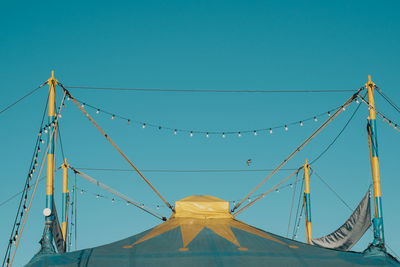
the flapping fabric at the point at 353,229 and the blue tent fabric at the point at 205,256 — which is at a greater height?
the flapping fabric at the point at 353,229

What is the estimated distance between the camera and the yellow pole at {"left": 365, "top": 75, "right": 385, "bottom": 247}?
1132 cm

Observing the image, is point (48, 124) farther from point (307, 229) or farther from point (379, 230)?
point (307, 229)

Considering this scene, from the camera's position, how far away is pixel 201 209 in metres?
12.7

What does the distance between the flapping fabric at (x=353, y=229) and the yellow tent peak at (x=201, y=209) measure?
3732 millimetres

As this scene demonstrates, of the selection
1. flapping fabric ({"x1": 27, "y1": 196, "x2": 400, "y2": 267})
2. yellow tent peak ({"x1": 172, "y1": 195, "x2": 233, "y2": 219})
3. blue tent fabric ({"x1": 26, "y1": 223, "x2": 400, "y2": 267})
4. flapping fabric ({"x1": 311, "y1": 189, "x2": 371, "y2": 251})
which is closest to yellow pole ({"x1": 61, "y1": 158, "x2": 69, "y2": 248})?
yellow tent peak ({"x1": 172, "y1": 195, "x2": 233, "y2": 219})

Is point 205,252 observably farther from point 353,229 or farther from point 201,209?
point 353,229

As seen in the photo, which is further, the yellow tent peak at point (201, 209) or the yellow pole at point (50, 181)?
the yellow tent peak at point (201, 209)

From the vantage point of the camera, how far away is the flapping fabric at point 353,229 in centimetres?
1468

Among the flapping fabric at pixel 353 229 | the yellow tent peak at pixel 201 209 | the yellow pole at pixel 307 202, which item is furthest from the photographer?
the yellow pole at pixel 307 202

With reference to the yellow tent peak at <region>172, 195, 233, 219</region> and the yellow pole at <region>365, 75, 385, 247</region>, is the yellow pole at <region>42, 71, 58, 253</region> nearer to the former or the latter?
the yellow tent peak at <region>172, 195, 233, 219</region>

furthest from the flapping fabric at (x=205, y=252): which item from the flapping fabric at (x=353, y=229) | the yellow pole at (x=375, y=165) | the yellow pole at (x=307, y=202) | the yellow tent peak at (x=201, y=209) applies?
the yellow pole at (x=307, y=202)

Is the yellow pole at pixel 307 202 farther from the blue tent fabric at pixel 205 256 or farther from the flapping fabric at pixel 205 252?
the blue tent fabric at pixel 205 256

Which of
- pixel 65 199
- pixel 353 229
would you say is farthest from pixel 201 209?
pixel 65 199

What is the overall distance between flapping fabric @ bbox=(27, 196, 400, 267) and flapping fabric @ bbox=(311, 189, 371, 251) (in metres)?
3.84
